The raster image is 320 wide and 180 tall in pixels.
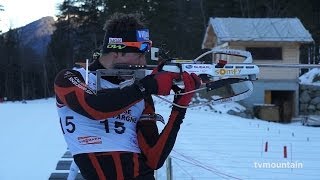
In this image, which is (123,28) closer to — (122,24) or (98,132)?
(122,24)

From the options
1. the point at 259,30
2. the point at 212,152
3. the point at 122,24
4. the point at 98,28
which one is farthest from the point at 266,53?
the point at 122,24

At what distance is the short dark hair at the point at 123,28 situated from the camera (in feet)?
7.54

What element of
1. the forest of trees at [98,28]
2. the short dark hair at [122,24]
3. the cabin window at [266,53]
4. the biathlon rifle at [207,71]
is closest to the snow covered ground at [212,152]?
the biathlon rifle at [207,71]

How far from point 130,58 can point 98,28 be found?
132ft

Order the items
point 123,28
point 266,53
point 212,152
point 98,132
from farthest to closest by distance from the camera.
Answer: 1. point 266,53
2. point 212,152
3. point 123,28
4. point 98,132

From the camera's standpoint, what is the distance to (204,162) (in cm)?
732

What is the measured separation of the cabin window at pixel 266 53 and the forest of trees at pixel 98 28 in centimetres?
670

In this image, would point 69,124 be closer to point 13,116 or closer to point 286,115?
point 13,116

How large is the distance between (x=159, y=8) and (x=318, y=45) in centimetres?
1129

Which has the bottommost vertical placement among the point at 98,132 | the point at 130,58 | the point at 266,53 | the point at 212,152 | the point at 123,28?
the point at 266,53

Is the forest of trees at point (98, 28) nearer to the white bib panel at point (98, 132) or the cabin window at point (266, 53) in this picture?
the cabin window at point (266, 53)

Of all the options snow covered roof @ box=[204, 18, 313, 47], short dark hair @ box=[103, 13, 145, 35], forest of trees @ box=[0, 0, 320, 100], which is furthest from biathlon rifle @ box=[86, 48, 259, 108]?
forest of trees @ box=[0, 0, 320, 100]

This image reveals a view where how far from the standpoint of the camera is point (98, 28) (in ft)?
137

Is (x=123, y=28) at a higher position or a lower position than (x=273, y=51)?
higher
